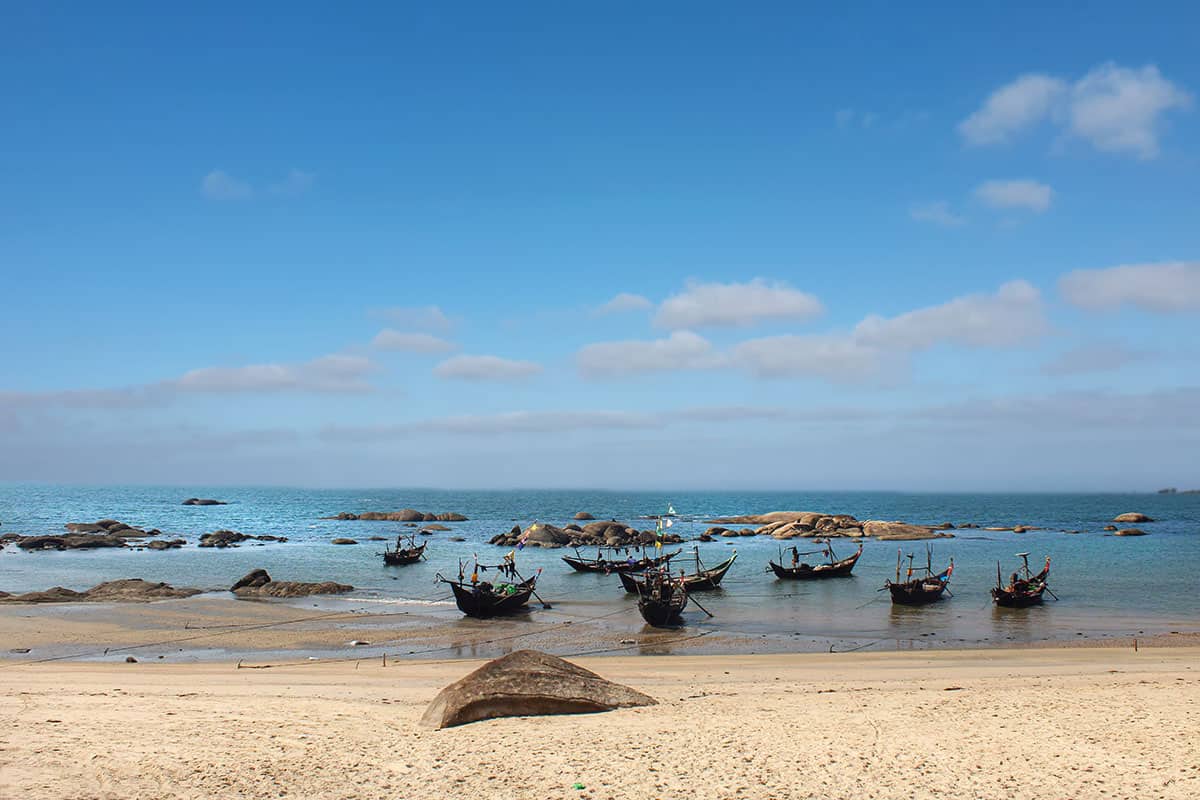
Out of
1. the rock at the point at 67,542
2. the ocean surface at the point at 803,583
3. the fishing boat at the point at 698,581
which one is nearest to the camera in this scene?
the ocean surface at the point at 803,583

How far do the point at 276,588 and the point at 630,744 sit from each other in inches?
1320

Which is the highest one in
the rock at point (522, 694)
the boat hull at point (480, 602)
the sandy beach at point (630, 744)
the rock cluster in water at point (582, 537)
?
the rock at point (522, 694)

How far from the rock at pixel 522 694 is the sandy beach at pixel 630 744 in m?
0.28

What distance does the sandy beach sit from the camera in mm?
10398

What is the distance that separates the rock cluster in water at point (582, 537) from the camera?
2896 inches

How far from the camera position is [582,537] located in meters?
74.7

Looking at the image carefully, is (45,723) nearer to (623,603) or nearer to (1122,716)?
(1122,716)

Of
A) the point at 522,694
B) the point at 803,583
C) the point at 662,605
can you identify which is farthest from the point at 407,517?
the point at 522,694

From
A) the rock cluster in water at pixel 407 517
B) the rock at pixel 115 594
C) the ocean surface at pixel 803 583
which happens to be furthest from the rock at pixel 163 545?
the rock cluster in water at pixel 407 517

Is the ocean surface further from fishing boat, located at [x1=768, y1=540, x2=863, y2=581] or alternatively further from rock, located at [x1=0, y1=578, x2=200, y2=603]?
rock, located at [x1=0, y1=578, x2=200, y2=603]

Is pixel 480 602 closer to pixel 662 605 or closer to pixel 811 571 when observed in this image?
pixel 662 605

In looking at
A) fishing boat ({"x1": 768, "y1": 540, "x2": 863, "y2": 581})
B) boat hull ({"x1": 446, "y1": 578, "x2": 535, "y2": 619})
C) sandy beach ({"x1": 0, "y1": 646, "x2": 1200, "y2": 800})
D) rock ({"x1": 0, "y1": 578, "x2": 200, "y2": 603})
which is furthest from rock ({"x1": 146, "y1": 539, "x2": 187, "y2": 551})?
sandy beach ({"x1": 0, "y1": 646, "x2": 1200, "y2": 800})

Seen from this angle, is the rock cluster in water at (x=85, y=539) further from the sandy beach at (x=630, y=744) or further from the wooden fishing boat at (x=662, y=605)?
the sandy beach at (x=630, y=744)

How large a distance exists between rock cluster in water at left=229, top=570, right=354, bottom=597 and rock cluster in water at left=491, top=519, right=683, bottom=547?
31412 millimetres
